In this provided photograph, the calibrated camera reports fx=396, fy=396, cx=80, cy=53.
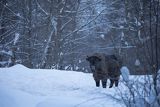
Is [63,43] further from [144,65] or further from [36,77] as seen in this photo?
[144,65]

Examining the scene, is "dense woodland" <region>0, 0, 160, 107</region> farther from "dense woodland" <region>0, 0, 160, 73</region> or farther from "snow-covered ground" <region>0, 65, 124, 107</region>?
"snow-covered ground" <region>0, 65, 124, 107</region>

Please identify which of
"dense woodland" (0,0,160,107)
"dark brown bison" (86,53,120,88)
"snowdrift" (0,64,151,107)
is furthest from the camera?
"dense woodland" (0,0,160,107)

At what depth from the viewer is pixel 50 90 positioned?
8641 millimetres

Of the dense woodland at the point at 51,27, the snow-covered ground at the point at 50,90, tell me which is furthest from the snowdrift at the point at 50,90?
the dense woodland at the point at 51,27

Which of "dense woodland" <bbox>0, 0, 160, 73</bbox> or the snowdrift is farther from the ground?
"dense woodland" <bbox>0, 0, 160, 73</bbox>

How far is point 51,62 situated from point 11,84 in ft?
38.6

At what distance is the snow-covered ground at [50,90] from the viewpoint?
6.39 metres

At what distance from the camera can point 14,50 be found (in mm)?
22125

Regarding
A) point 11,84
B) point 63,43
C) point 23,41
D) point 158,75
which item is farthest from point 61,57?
point 158,75

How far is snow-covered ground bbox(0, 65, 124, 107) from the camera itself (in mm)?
6387

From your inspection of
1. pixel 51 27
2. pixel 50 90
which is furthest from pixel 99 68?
pixel 51 27

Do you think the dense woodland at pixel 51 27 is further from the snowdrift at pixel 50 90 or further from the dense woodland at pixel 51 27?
the snowdrift at pixel 50 90

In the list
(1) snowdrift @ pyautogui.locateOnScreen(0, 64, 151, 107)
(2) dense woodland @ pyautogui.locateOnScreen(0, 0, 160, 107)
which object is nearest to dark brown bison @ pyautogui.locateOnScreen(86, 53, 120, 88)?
(1) snowdrift @ pyautogui.locateOnScreen(0, 64, 151, 107)

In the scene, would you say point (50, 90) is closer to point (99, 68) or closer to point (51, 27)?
point (99, 68)
